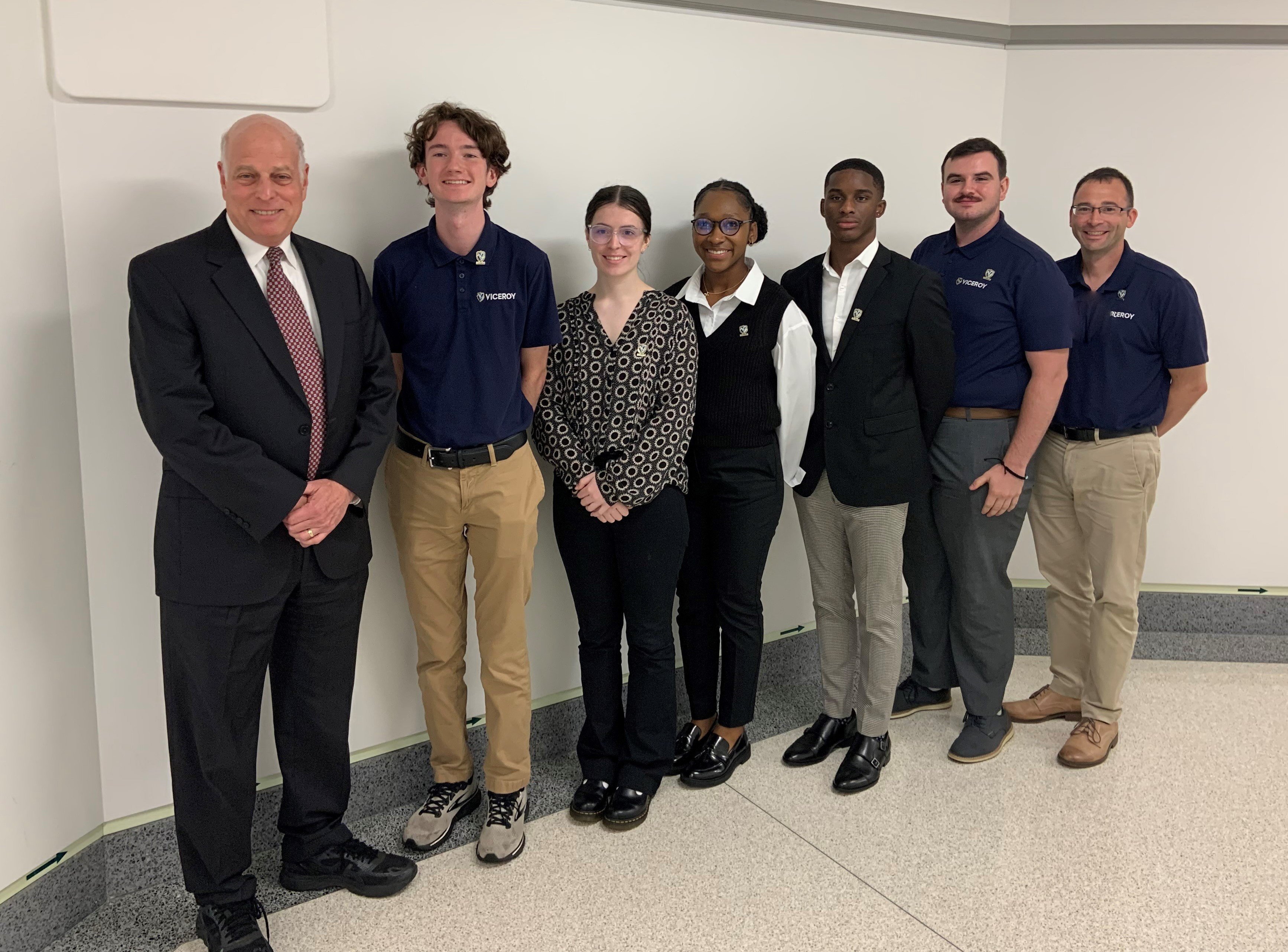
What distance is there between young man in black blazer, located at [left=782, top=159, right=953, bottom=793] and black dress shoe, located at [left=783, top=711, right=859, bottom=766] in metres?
0.12

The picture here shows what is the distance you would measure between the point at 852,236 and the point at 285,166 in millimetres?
1640

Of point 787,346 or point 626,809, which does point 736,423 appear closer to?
point 787,346

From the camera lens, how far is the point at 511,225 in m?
2.98

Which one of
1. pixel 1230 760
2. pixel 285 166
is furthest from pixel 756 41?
pixel 1230 760

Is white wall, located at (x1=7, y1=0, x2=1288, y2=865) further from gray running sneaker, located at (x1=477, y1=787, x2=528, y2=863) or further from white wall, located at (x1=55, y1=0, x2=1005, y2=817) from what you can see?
gray running sneaker, located at (x1=477, y1=787, x2=528, y2=863)

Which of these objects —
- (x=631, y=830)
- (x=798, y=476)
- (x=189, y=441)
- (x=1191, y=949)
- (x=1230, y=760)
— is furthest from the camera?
(x=1230, y=760)

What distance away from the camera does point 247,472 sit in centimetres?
214

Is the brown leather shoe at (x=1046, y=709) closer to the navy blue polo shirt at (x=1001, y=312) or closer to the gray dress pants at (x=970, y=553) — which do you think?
the gray dress pants at (x=970, y=553)

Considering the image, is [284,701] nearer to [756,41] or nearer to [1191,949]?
[1191,949]

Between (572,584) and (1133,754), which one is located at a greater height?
(572,584)

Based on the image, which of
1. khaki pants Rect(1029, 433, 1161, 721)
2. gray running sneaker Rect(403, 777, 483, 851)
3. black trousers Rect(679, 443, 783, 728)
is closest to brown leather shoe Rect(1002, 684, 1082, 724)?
khaki pants Rect(1029, 433, 1161, 721)

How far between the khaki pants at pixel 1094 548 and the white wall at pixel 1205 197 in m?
1.15

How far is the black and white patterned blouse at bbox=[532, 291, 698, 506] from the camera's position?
8.93 feet

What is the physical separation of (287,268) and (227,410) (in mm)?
365
